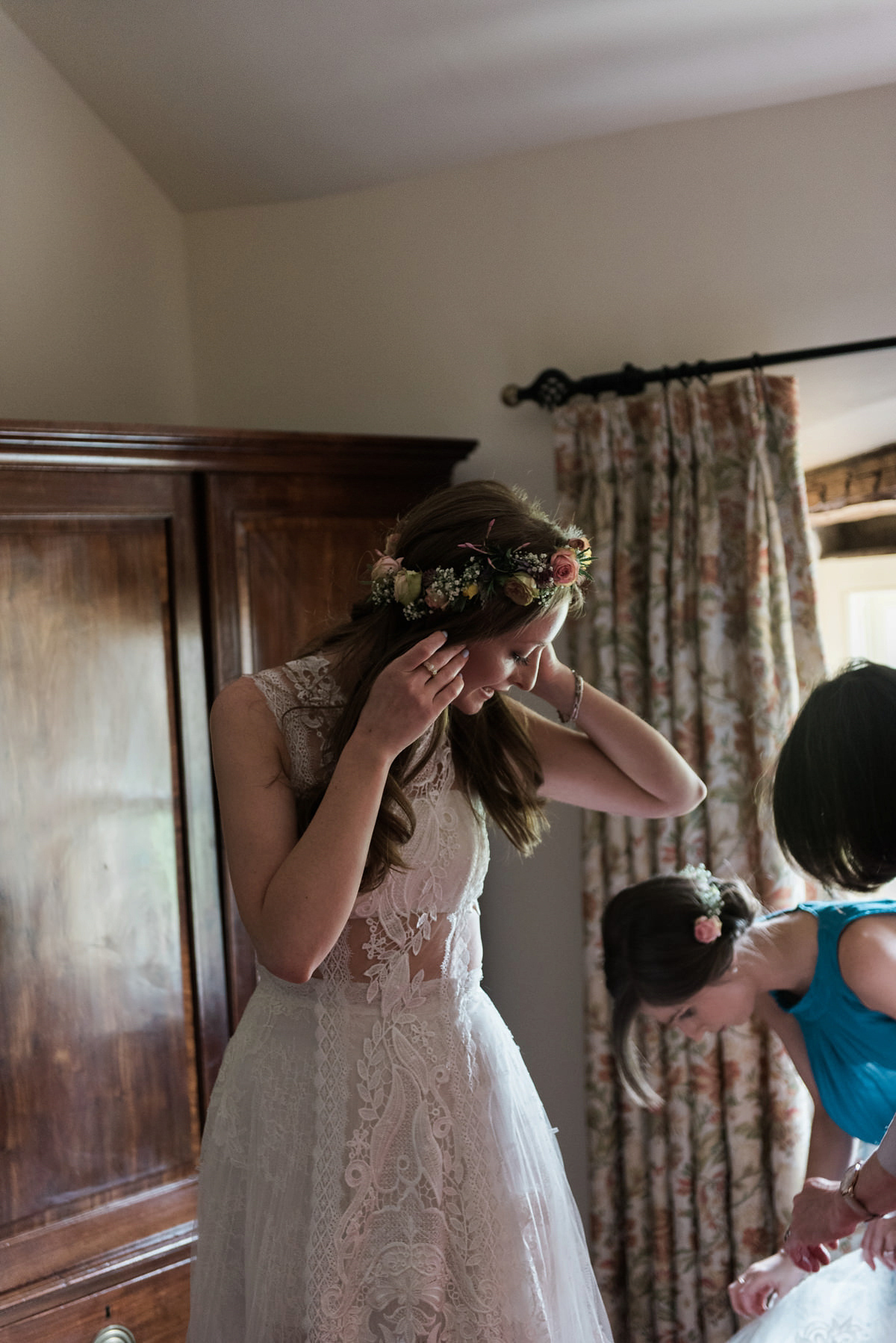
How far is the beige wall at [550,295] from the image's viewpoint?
7.91 ft

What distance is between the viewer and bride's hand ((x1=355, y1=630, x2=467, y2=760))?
1325 millimetres

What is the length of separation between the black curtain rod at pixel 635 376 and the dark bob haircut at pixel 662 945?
111 cm

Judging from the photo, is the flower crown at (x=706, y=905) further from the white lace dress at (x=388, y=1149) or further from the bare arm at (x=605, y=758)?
the white lace dress at (x=388, y=1149)

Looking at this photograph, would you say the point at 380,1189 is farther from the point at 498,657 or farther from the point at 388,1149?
the point at 498,657

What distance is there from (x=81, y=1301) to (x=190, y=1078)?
0.41 metres

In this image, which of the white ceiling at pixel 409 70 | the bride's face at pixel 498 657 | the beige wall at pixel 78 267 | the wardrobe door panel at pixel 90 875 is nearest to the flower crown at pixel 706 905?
the bride's face at pixel 498 657

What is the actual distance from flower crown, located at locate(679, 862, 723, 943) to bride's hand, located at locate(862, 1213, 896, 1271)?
49 centimetres

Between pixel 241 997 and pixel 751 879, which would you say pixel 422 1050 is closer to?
pixel 241 997

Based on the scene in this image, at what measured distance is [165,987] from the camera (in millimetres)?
2273

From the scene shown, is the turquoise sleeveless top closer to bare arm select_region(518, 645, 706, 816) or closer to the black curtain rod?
bare arm select_region(518, 645, 706, 816)

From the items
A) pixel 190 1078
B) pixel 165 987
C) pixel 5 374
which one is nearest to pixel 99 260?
pixel 5 374

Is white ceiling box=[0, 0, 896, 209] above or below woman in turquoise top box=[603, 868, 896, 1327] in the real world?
above

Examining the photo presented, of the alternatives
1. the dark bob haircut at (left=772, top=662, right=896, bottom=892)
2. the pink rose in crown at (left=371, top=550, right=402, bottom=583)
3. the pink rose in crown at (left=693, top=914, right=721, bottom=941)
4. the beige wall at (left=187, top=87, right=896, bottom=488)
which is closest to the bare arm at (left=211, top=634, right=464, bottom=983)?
the pink rose in crown at (left=371, top=550, right=402, bottom=583)

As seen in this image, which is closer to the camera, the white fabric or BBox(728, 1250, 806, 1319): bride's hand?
the white fabric
